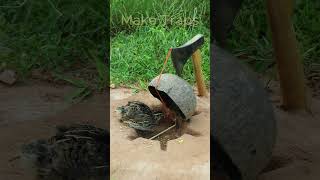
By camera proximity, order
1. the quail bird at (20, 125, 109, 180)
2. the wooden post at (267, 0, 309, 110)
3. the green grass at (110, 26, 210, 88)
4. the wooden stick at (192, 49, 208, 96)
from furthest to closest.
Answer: the green grass at (110, 26, 210, 88) → the wooden stick at (192, 49, 208, 96) → the wooden post at (267, 0, 309, 110) → the quail bird at (20, 125, 109, 180)

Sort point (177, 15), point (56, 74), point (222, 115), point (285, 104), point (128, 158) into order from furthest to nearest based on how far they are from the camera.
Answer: point (177, 15)
point (56, 74)
point (285, 104)
point (128, 158)
point (222, 115)

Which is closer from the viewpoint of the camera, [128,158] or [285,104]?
[128,158]

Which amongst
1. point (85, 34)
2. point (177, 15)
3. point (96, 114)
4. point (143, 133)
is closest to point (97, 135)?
point (143, 133)

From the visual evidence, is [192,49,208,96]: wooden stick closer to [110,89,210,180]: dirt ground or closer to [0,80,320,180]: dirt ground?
[0,80,320,180]: dirt ground

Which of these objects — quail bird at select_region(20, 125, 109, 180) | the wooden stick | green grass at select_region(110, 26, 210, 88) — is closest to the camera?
quail bird at select_region(20, 125, 109, 180)

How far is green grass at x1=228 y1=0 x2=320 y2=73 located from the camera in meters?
4.59

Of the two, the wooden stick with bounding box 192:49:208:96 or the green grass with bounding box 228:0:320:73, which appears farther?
the green grass with bounding box 228:0:320:73

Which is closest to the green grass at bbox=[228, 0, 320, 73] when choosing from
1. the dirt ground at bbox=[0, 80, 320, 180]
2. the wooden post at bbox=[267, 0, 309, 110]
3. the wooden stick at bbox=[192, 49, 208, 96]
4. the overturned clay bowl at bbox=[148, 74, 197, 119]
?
the dirt ground at bbox=[0, 80, 320, 180]

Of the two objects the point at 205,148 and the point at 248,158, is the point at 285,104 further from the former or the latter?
the point at 248,158

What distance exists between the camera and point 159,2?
5.49 metres

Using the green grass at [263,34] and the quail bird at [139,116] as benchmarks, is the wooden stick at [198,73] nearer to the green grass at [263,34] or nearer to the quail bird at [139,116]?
the quail bird at [139,116]

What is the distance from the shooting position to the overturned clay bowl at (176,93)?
3.46 metres

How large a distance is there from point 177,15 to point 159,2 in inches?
9.7

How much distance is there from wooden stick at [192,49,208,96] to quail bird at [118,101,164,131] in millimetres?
394
